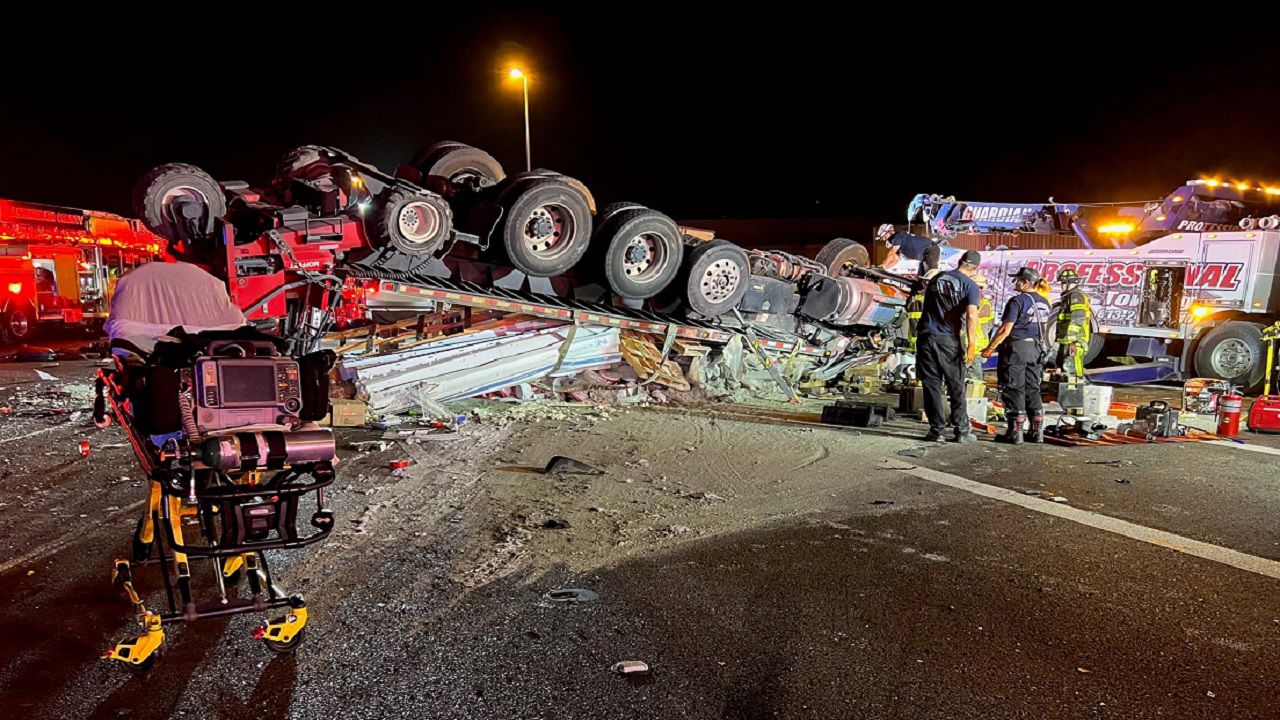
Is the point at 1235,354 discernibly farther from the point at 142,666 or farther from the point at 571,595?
the point at 142,666

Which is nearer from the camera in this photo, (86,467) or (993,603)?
(993,603)

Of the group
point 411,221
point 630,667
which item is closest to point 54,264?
point 411,221

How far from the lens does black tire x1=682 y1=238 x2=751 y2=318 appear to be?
8898 mm

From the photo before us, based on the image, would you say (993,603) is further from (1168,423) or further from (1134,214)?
(1134,214)

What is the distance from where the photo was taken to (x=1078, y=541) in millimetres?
4305

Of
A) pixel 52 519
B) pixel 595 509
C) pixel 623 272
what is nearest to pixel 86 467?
pixel 52 519

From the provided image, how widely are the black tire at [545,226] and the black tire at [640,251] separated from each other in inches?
10.9

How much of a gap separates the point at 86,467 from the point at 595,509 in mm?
4030

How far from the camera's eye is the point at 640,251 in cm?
866

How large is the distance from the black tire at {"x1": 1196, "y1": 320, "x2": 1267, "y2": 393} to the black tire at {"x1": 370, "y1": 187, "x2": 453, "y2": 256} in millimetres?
10225

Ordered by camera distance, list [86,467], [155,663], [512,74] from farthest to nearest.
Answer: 1. [512,74]
2. [86,467]
3. [155,663]

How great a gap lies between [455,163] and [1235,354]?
1049 cm

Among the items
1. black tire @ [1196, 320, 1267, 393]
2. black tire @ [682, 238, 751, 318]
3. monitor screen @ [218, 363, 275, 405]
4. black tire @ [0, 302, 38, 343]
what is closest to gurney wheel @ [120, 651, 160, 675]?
monitor screen @ [218, 363, 275, 405]

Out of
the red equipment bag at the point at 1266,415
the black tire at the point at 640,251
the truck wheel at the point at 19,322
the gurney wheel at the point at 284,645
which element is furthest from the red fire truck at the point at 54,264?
the red equipment bag at the point at 1266,415
